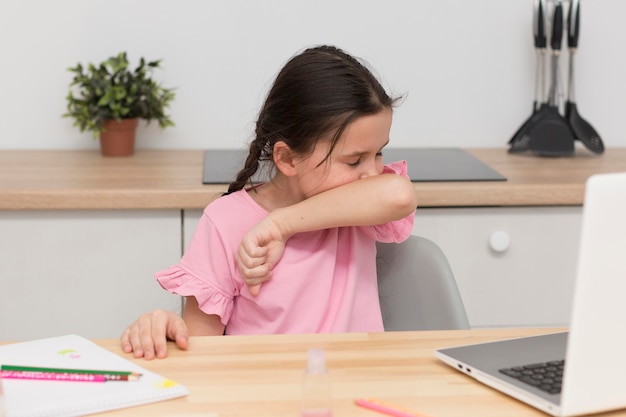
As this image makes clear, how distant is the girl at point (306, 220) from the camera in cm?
149

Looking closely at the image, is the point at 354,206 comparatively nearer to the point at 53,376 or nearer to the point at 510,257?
the point at 53,376

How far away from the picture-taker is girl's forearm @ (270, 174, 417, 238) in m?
1.47

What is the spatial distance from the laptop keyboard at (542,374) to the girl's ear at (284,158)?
1.79 feet

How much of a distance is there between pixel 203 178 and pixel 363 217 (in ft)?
2.42

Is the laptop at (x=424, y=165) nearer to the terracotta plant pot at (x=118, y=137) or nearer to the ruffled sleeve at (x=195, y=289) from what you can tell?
the terracotta plant pot at (x=118, y=137)

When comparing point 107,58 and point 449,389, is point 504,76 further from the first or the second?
point 449,389

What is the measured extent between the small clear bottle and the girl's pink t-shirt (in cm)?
53

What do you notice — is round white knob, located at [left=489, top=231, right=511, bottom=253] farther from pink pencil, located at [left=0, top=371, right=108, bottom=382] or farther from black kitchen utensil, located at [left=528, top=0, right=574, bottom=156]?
pink pencil, located at [left=0, top=371, right=108, bottom=382]

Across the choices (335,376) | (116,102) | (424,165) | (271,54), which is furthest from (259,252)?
(271,54)

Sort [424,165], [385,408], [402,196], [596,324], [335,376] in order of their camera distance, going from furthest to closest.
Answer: [424,165]
[402,196]
[335,376]
[385,408]
[596,324]

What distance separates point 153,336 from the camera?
1.26m

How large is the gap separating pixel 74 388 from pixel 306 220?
49 cm

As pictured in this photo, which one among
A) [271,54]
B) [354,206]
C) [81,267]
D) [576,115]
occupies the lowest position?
[81,267]

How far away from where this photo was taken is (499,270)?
85.3 inches
